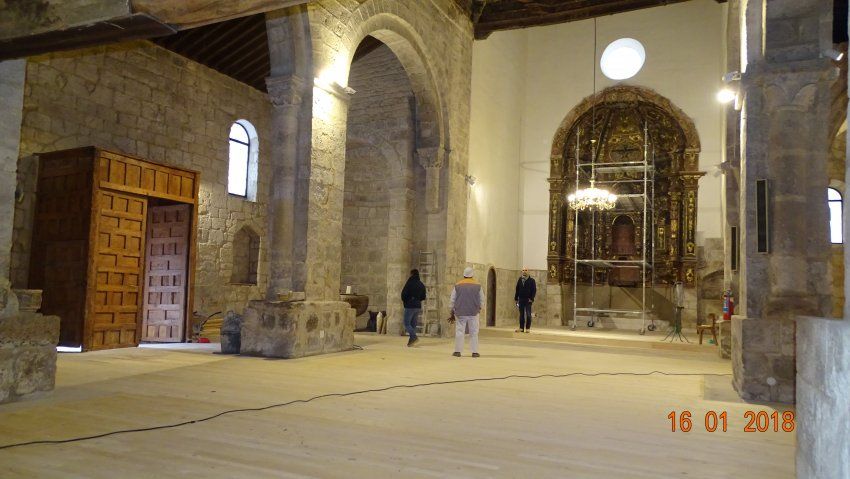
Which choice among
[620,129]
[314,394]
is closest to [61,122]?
[314,394]

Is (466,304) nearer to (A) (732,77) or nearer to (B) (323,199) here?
(B) (323,199)

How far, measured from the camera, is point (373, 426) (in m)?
4.34

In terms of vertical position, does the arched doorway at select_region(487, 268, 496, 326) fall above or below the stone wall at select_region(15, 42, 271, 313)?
below

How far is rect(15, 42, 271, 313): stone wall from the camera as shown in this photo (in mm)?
9445

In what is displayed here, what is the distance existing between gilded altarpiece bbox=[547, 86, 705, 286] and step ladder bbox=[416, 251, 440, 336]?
4.89 metres

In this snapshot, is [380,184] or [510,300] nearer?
[380,184]

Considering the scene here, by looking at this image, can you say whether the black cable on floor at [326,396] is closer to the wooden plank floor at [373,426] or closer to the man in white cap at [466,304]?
the wooden plank floor at [373,426]

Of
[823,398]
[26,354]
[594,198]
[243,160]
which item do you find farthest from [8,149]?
[594,198]

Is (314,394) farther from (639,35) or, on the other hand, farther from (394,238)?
(639,35)

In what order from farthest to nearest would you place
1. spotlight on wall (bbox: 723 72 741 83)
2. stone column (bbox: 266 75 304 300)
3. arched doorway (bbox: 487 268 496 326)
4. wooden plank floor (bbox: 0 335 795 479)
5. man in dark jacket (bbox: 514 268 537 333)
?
arched doorway (bbox: 487 268 496 326) < man in dark jacket (bbox: 514 268 537 333) < stone column (bbox: 266 75 304 300) < spotlight on wall (bbox: 723 72 741 83) < wooden plank floor (bbox: 0 335 795 479)

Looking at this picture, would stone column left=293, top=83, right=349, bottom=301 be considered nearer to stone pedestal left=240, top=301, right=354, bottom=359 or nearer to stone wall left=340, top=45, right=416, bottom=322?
stone pedestal left=240, top=301, right=354, bottom=359

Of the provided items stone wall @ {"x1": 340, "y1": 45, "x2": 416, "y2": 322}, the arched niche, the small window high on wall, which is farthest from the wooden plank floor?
the small window high on wall

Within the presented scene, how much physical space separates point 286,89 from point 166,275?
4090 mm

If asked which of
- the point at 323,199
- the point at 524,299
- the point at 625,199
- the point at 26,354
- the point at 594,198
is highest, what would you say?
the point at 625,199
